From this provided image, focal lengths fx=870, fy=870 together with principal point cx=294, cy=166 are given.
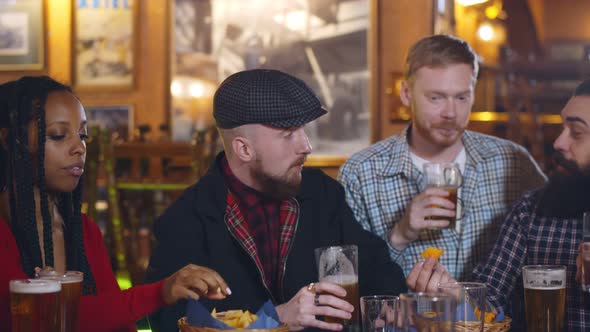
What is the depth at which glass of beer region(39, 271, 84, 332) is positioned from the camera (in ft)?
6.13

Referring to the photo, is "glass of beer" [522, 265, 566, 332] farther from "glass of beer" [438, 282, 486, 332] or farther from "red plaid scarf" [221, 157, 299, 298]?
"red plaid scarf" [221, 157, 299, 298]

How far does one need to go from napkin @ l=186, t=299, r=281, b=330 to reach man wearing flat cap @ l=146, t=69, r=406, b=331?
53 cm

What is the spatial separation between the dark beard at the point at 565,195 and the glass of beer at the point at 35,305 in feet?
5.43

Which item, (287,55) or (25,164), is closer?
(25,164)

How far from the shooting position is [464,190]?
3.33 metres

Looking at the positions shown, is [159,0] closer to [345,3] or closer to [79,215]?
[345,3]

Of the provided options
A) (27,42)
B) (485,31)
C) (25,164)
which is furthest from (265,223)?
(485,31)

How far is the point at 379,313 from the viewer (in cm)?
204

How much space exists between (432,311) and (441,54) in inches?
60.3

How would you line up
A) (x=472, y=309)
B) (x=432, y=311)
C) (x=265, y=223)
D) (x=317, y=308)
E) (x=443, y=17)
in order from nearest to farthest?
(x=432, y=311) < (x=472, y=309) < (x=317, y=308) < (x=265, y=223) < (x=443, y=17)

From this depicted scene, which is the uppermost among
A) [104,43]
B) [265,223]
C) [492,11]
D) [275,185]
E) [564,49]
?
[492,11]

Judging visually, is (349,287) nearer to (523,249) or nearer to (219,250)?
(219,250)

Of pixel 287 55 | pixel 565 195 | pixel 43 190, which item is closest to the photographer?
pixel 43 190

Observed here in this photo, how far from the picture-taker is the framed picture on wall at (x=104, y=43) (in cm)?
796
